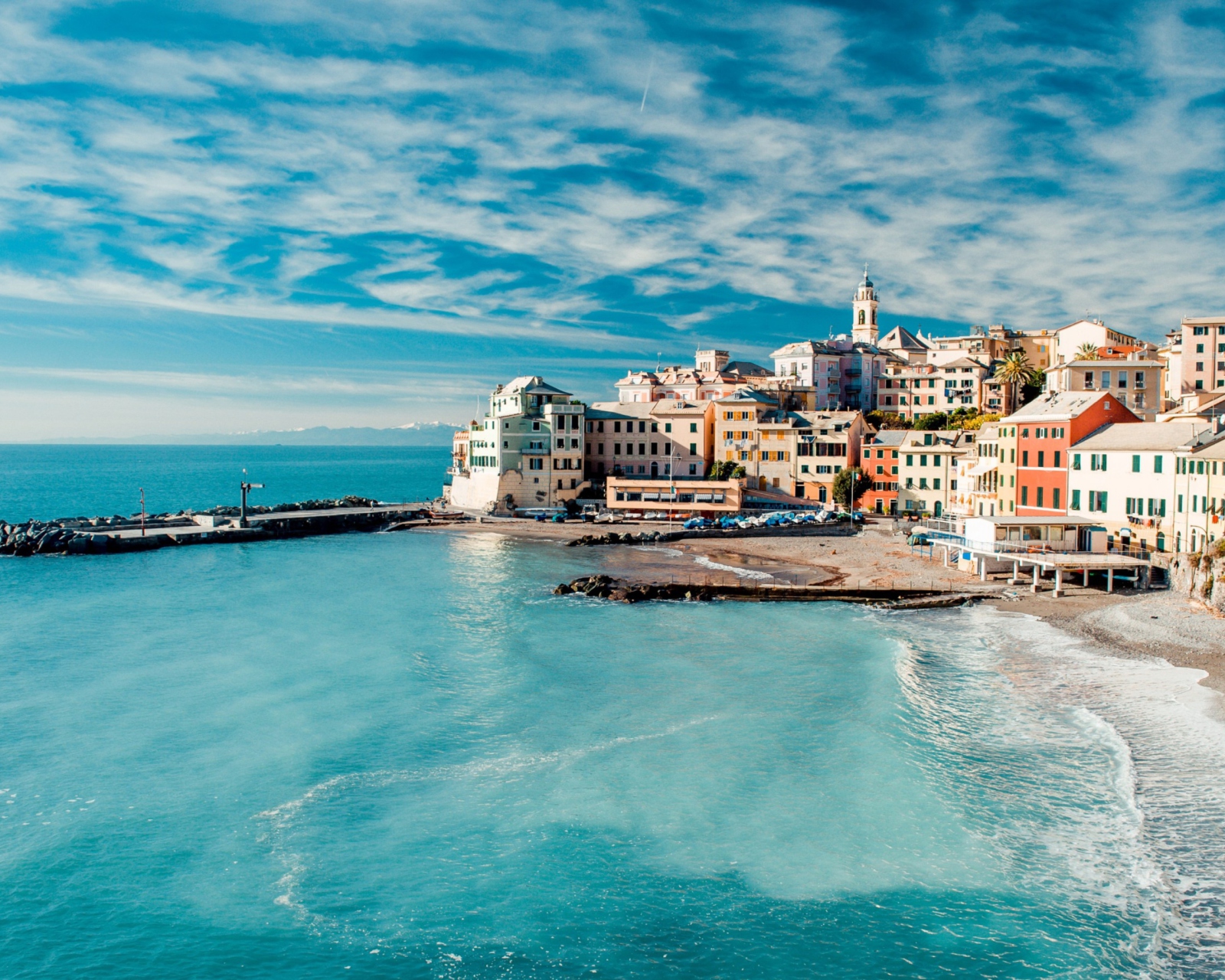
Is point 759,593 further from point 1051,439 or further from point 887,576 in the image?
point 1051,439

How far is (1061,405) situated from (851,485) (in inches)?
1094

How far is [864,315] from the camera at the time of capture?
489 ft

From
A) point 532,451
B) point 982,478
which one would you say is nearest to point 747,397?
point 532,451

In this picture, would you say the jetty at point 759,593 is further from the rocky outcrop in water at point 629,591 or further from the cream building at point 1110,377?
the cream building at point 1110,377

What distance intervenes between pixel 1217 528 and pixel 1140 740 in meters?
24.4

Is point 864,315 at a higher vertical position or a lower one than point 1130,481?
higher

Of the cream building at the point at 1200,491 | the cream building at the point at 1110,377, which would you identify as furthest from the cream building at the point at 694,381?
the cream building at the point at 1200,491

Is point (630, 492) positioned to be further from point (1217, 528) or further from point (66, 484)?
point (66, 484)

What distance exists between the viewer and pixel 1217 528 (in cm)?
4450

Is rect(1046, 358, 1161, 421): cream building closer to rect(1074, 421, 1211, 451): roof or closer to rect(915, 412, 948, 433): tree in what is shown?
rect(1074, 421, 1211, 451): roof

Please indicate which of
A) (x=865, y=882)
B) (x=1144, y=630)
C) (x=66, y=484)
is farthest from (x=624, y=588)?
(x=66, y=484)

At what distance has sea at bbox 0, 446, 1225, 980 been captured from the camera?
17.1 m

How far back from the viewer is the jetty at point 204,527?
7256cm

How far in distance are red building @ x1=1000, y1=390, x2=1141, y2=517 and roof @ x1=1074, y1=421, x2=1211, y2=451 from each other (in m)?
1.14
